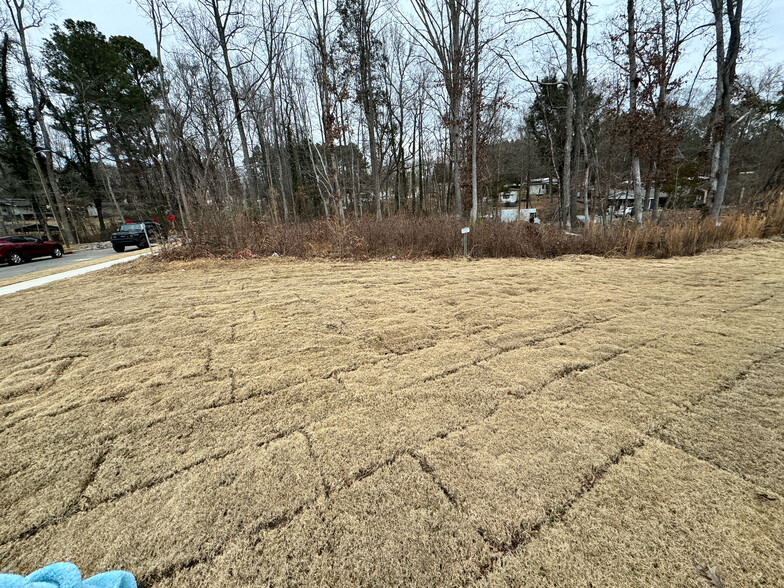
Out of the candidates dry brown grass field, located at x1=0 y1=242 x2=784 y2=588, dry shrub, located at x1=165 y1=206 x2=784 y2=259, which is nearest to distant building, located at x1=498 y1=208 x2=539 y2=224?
dry shrub, located at x1=165 y1=206 x2=784 y2=259

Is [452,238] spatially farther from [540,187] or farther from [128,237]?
[540,187]

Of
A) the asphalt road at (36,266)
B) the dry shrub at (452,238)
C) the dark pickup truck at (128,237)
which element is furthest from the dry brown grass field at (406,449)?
the dark pickup truck at (128,237)

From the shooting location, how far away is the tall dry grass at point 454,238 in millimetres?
6441

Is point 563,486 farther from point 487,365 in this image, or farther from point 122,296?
point 122,296

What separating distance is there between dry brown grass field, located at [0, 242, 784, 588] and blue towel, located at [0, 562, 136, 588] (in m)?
0.07

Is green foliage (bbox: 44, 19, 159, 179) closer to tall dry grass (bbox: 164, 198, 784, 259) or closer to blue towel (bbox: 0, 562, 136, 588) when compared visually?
tall dry grass (bbox: 164, 198, 784, 259)

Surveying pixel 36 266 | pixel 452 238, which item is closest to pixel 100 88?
pixel 36 266

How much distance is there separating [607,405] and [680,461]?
376 millimetres

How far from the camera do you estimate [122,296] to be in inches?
167

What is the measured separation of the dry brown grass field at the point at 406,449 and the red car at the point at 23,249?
14231mm

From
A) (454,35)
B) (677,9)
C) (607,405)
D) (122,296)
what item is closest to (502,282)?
(607,405)

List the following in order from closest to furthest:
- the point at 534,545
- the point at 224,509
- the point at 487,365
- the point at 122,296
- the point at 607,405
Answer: the point at 534,545 < the point at 224,509 < the point at 607,405 < the point at 487,365 < the point at 122,296

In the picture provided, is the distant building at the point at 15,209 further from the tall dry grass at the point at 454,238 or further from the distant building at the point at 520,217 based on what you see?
the distant building at the point at 520,217

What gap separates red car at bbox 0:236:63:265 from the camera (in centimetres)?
1153
